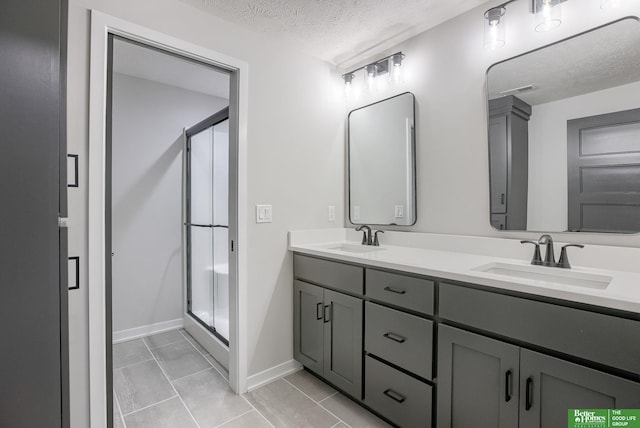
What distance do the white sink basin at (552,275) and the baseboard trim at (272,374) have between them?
1473mm

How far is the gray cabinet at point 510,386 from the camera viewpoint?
3.18 ft

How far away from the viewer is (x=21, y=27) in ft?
1.27

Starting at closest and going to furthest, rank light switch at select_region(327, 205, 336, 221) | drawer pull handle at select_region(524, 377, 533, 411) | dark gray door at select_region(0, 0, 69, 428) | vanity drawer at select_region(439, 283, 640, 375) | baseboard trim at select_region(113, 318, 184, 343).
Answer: dark gray door at select_region(0, 0, 69, 428) < vanity drawer at select_region(439, 283, 640, 375) < drawer pull handle at select_region(524, 377, 533, 411) < light switch at select_region(327, 205, 336, 221) < baseboard trim at select_region(113, 318, 184, 343)

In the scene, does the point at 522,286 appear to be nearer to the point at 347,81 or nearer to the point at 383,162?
the point at 383,162

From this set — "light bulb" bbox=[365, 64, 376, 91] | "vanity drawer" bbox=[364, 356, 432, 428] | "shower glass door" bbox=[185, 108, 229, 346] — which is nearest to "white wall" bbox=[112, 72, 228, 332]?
"shower glass door" bbox=[185, 108, 229, 346]

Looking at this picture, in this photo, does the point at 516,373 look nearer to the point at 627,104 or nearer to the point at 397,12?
the point at 627,104

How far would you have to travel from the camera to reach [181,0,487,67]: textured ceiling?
1.72 metres

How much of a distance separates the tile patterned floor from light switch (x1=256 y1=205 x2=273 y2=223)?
1094 millimetres

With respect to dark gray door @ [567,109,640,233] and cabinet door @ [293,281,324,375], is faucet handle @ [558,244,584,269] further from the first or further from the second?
cabinet door @ [293,281,324,375]

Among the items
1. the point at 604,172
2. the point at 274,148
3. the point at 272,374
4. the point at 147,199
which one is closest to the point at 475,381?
the point at 604,172

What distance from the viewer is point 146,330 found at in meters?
2.87

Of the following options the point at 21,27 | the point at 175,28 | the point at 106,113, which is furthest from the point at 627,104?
the point at 106,113

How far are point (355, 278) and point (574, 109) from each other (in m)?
1.35

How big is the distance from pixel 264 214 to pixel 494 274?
54.0 inches
